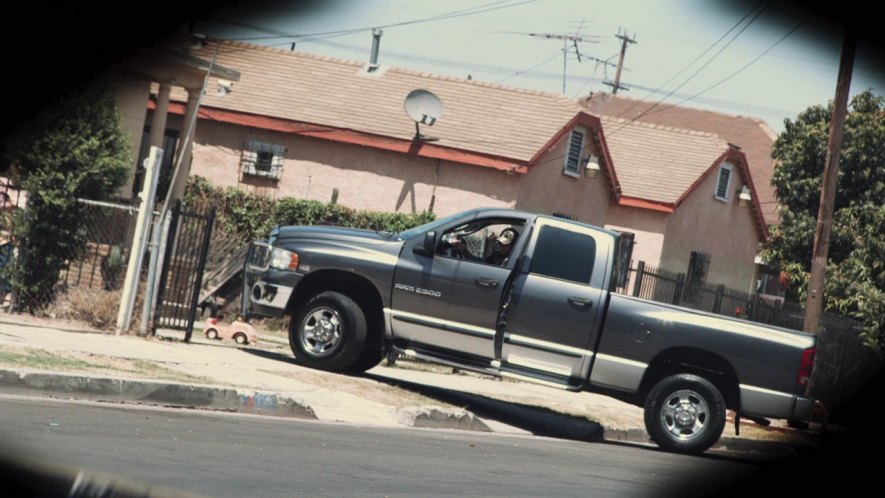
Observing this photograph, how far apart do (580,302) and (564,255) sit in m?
0.54

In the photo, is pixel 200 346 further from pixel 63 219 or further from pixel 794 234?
pixel 794 234

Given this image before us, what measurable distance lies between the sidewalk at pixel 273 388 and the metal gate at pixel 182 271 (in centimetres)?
26

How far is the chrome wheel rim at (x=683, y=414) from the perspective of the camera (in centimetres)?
1166

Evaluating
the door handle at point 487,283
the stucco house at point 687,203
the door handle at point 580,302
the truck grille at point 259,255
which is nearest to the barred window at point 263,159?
the stucco house at point 687,203

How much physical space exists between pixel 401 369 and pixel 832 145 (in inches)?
264

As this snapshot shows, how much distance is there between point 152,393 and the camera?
9211 mm

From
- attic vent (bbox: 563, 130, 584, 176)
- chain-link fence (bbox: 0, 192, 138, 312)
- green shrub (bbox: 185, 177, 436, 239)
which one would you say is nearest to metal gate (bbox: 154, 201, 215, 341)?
chain-link fence (bbox: 0, 192, 138, 312)

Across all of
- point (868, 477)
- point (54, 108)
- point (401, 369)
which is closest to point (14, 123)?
point (54, 108)

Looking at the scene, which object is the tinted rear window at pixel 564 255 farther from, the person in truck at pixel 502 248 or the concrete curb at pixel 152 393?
the concrete curb at pixel 152 393

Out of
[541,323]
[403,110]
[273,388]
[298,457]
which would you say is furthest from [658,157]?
[298,457]

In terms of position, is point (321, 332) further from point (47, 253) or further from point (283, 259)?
point (47, 253)

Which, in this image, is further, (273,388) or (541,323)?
(541,323)

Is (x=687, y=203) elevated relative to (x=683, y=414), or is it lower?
elevated

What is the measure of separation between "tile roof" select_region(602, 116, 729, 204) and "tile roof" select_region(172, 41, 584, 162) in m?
4.90
